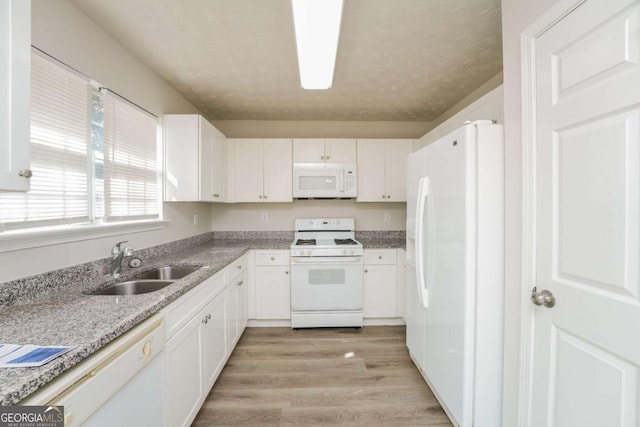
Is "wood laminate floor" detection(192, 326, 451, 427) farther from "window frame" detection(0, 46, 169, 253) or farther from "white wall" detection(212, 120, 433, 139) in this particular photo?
"white wall" detection(212, 120, 433, 139)

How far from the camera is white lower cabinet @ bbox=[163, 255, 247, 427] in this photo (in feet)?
4.27

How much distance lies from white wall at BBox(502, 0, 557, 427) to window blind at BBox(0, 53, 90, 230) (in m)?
2.29

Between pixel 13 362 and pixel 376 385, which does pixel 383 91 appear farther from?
pixel 13 362

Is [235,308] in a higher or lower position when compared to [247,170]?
lower

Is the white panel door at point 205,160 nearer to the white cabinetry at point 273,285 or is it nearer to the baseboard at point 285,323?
the white cabinetry at point 273,285

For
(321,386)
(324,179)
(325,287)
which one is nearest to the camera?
(321,386)

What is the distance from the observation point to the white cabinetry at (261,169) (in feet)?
10.5

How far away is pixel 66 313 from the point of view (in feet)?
3.46

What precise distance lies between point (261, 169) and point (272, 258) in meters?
1.10

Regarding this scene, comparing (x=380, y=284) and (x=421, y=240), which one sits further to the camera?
(x=380, y=284)

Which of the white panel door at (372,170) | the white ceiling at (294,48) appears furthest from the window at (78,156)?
the white panel door at (372,170)

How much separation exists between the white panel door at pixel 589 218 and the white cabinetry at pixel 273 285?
2.18 metres

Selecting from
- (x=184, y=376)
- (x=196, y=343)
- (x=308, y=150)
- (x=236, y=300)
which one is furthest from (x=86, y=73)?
(x=308, y=150)

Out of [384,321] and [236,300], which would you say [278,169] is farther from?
[384,321]
